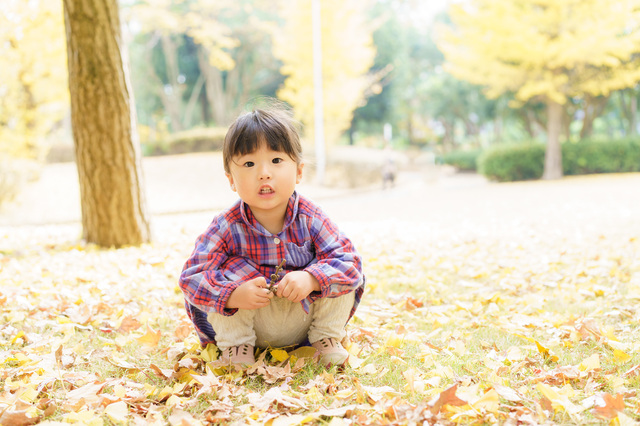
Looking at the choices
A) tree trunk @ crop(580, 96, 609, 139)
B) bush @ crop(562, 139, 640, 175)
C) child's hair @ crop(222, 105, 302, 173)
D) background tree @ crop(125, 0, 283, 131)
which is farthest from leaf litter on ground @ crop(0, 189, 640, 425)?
background tree @ crop(125, 0, 283, 131)

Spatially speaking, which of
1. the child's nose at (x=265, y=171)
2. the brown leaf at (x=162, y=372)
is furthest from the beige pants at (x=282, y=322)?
the child's nose at (x=265, y=171)

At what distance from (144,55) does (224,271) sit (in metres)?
26.9

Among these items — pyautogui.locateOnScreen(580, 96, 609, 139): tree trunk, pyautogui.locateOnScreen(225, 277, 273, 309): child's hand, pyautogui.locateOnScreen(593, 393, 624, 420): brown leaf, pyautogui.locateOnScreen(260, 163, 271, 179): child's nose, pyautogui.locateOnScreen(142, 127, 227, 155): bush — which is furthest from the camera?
pyautogui.locateOnScreen(580, 96, 609, 139): tree trunk

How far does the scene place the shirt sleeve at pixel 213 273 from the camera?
76.0 inches

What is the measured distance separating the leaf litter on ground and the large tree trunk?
85 centimetres

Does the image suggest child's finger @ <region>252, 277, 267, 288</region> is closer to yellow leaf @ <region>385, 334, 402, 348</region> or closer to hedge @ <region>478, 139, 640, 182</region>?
yellow leaf @ <region>385, 334, 402, 348</region>

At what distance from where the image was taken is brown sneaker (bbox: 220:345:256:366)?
206 centimetres

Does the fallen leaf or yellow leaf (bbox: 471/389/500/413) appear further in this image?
the fallen leaf

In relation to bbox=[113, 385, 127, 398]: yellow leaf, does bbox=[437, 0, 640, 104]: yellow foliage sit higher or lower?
higher

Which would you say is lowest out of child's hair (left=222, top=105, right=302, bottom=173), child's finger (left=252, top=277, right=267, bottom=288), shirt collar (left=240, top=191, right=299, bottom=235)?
child's finger (left=252, top=277, right=267, bottom=288)

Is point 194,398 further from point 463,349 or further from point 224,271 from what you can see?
point 463,349

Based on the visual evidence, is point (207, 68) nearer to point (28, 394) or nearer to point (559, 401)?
point (28, 394)

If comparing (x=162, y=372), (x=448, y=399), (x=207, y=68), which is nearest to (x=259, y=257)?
(x=162, y=372)

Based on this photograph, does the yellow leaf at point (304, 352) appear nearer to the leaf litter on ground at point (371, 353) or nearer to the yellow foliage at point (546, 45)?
the leaf litter on ground at point (371, 353)
